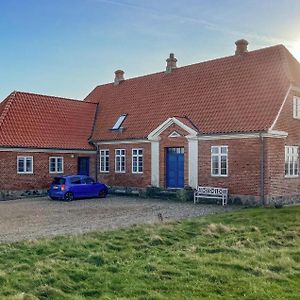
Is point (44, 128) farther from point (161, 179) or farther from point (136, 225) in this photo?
point (136, 225)

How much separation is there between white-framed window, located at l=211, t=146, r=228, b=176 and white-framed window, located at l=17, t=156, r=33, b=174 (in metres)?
11.3

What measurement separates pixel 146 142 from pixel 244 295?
65.7 feet

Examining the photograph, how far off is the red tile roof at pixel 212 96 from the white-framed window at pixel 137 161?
0.97 m

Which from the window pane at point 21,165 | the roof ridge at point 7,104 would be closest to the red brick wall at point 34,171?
the window pane at point 21,165

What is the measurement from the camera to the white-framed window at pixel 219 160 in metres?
22.8

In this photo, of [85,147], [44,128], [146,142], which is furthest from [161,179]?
[44,128]

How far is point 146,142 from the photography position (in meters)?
26.8

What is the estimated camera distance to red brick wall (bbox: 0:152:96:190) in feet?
84.8

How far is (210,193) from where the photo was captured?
22453 mm

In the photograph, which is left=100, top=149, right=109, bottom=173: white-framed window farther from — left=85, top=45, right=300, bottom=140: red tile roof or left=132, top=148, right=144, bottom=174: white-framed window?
left=132, top=148, right=144, bottom=174: white-framed window

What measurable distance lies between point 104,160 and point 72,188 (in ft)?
19.2

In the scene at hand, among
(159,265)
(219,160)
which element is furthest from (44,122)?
(159,265)

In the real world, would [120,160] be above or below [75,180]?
above

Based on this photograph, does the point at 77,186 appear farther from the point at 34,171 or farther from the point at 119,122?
the point at 119,122
